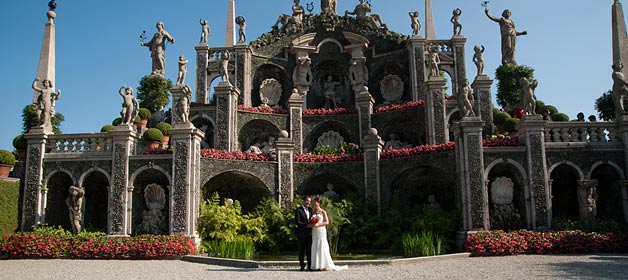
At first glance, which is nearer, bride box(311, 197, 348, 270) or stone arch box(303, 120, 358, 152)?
bride box(311, 197, 348, 270)

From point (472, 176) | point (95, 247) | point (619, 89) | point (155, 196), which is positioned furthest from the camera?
point (155, 196)

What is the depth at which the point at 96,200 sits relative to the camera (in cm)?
2259

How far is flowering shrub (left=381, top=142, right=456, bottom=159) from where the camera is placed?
21219 millimetres

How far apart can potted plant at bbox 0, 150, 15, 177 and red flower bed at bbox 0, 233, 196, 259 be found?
15.3ft

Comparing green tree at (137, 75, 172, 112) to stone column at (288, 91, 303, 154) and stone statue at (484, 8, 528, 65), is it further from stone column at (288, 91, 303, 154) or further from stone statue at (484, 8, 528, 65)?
stone statue at (484, 8, 528, 65)

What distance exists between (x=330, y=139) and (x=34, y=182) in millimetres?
14287

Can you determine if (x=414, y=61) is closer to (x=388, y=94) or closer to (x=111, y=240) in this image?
(x=388, y=94)

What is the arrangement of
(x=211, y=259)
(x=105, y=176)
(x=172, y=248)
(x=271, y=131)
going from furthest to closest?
(x=271, y=131) < (x=105, y=176) < (x=172, y=248) < (x=211, y=259)

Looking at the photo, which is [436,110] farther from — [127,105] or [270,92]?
[127,105]

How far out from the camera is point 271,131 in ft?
94.6

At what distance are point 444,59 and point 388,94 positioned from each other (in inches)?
150

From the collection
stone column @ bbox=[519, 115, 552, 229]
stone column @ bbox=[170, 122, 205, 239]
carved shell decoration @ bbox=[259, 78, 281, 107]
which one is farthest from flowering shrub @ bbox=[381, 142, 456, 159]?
carved shell decoration @ bbox=[259, 78, 281, 107]

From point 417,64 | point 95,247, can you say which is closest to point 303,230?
point 95,247

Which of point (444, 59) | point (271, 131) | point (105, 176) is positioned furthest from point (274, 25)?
point (105, 176)
